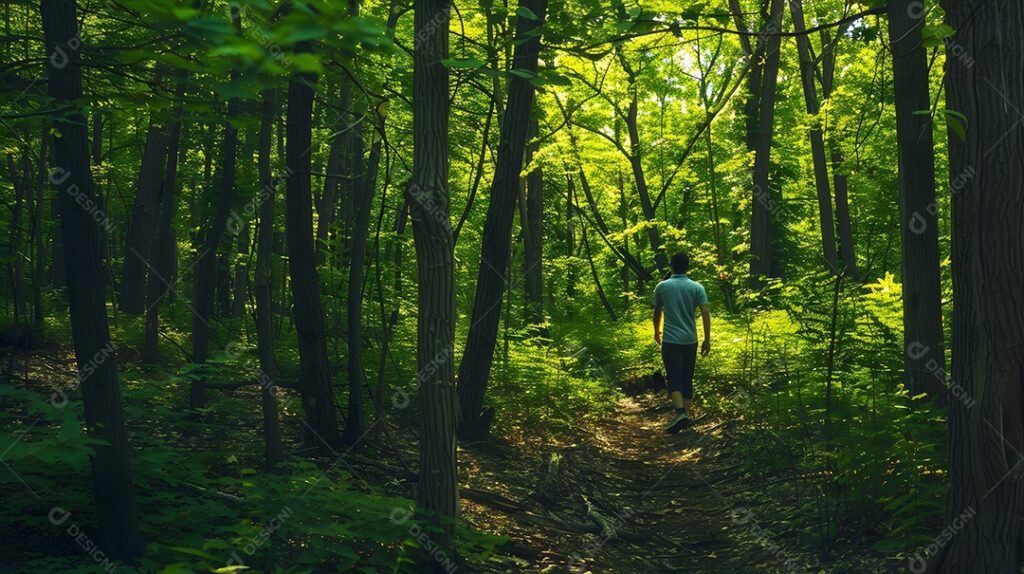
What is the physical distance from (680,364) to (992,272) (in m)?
6.33

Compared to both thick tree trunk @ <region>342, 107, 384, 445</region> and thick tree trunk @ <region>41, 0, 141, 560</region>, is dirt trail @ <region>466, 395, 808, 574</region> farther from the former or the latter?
thick tree trunk @ <region>41, 0, 141, 560</region>

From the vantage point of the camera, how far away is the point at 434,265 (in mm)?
5281

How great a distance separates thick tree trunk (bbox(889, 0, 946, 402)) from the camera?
22.6ft

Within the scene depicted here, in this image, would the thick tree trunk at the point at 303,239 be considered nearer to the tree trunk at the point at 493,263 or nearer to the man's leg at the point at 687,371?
the tree trunk at the point at 493,263

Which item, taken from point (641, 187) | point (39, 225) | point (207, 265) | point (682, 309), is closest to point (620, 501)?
point (682, 309)

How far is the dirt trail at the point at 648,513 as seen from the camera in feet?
21.0

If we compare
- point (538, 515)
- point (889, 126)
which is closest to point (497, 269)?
point (538, 515)

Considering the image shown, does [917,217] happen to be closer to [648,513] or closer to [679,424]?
[648,513]

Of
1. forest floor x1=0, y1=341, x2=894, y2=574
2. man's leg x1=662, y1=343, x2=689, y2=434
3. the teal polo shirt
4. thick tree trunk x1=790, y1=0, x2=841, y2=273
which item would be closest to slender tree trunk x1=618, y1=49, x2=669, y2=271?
thick tree trunk x1=790, y1=0, x2=841, y2=273

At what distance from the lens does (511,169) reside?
9.23 m

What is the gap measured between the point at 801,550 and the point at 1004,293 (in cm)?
263

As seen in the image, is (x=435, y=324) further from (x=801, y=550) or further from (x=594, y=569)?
(x=801, y=550)

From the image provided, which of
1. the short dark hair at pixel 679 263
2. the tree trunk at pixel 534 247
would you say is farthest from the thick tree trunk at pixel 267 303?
the tree trunk at pixel 534 247

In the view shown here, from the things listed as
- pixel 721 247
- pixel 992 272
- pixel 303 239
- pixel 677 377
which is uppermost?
pixel 721 247
